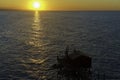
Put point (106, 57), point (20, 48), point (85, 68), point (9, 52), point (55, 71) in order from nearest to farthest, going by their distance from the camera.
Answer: point (85, 68) → point (55, 71) → point (106, 57) → point (9, 52) → point (20, 48)

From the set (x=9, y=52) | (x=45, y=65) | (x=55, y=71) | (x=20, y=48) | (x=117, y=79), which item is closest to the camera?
(x=117, y=79)

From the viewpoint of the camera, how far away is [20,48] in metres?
115

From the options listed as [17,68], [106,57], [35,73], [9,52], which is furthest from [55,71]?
[9,52]

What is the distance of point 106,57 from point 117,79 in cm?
2378

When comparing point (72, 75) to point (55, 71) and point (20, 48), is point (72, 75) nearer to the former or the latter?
point (55, 71)

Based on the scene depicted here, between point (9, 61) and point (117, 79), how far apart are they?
38.0 m

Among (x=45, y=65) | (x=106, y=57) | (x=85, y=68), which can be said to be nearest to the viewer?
(x=85, y=68)

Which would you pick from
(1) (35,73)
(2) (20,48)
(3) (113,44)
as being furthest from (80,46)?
(1) (35,73)

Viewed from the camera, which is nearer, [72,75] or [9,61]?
[72,75]

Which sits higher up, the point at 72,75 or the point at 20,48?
the point at 20,48

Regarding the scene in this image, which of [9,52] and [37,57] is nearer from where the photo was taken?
[37,57]

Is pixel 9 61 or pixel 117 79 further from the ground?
pixel 9 61

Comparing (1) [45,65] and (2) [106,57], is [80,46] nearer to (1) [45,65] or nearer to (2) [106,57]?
(2) [106,57]

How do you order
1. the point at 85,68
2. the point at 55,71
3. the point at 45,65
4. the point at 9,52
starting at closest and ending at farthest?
1. the point at 85,68
2. the point at 55,71
3. the point at 45,65
4. the point at 9,52
